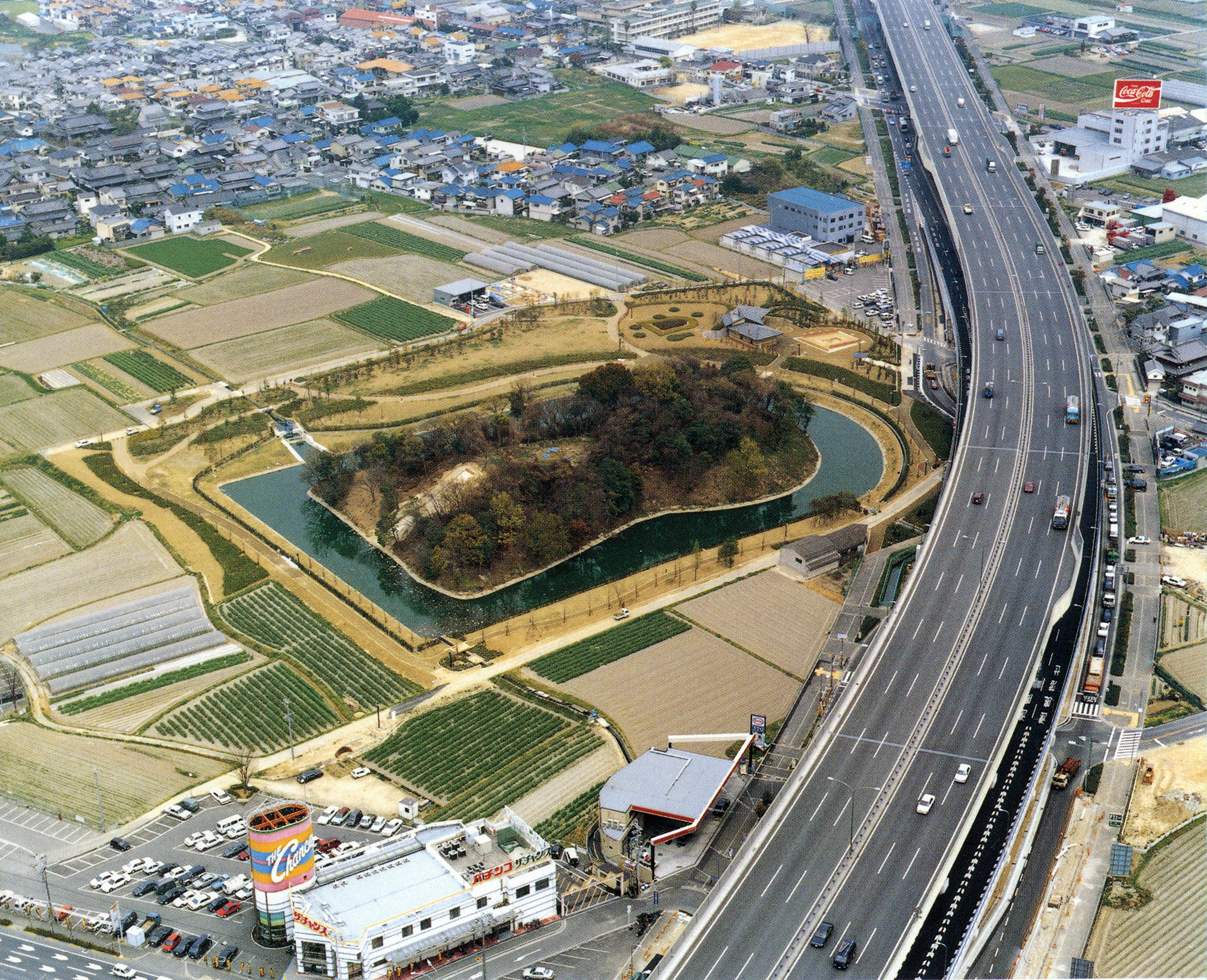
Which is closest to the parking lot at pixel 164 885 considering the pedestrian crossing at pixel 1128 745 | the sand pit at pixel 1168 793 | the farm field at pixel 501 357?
the sand pit at pixel 1168 793

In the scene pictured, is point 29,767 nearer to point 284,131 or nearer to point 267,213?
point 267,213

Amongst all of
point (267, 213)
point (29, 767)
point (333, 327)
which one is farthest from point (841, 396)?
point (267, 213)

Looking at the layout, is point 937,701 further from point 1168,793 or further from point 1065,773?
point 1168,793

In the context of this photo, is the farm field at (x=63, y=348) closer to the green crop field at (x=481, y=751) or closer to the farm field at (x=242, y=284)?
the farm field at (x=242, y=284)

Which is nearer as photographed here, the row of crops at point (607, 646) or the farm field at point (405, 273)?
the row of crops at point (607, 646)

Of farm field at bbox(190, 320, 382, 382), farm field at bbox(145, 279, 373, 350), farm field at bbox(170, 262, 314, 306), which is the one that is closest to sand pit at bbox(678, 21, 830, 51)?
farm field at bbox(170, 262, 314, 306)

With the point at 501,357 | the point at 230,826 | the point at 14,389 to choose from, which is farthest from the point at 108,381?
the point at 230,826
